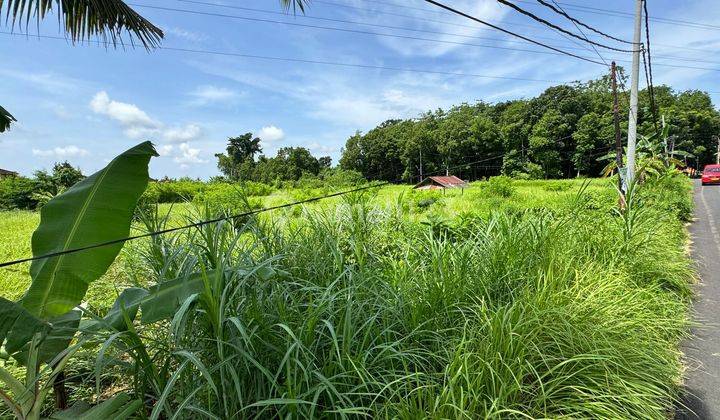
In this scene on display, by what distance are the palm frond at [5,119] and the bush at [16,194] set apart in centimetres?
2209

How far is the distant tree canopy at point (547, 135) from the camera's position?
51188mm

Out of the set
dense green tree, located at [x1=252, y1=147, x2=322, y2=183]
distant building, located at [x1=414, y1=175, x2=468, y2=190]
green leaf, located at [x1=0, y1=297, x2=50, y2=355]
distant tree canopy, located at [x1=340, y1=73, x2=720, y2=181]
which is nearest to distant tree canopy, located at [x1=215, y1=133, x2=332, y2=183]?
dense green tree, located at [x1=252, y1=147, x2=322, y2=183]

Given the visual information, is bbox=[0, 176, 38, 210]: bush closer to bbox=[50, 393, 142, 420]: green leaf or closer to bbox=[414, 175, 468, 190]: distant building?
bbox=[50, 393, 142, 420]: green leaf

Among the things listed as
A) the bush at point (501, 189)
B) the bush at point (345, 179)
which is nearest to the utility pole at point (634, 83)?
the bush at point (345, 179)

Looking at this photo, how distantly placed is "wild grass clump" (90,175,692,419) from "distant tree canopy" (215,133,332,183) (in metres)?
56.0

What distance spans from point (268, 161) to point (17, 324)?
2824 inches

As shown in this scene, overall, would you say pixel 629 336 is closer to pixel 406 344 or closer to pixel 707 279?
pixel 406 344

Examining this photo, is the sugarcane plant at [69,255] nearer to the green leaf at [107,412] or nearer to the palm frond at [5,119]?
the green leaf at [107,412]

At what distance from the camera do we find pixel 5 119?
2.19 meters

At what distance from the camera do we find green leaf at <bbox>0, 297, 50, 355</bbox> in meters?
1.43

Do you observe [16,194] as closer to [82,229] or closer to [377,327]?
[82,229]

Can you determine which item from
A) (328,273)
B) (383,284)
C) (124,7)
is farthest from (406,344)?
(124,7)

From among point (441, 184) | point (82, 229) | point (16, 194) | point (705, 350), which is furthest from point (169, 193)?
point (705, 350)

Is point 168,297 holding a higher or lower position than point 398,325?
higher
